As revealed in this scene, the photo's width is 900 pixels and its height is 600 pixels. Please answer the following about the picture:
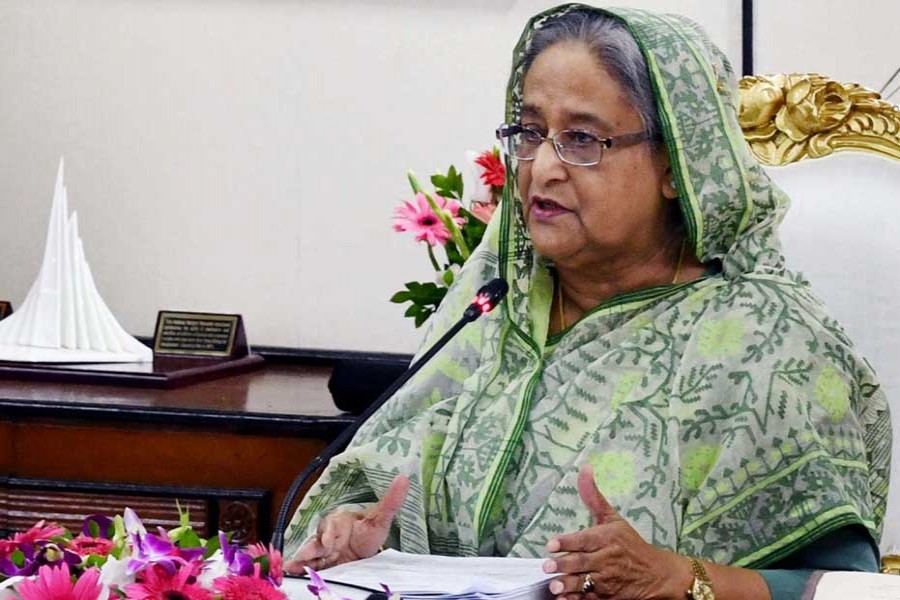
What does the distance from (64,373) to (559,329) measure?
102 centimetres

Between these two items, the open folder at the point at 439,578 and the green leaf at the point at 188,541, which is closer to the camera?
the green leaf at the point at 188,541

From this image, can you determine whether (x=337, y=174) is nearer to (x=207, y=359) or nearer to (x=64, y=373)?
(x=207, y=359)

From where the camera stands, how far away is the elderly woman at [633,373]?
62.9 inches

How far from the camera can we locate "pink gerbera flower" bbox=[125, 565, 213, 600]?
0.98m

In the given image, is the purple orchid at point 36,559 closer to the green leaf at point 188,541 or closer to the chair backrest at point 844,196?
the green leaf at point 188,541

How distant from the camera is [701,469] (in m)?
1.64

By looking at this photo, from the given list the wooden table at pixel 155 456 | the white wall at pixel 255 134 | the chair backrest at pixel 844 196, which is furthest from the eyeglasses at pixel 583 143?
the white wall at pixel 255 134

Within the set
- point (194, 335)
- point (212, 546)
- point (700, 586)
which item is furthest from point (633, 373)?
point (194, 335)

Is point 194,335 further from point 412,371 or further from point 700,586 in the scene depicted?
point 700,586

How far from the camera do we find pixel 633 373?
173 centimetres

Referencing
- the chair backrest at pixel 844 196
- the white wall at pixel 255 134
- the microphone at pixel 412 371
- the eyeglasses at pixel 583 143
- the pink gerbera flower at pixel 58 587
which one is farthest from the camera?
the white wall at pixel 255 134

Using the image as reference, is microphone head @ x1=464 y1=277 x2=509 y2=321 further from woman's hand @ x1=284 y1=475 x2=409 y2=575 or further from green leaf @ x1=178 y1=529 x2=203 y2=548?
green leaf @ x1=178 y1=529 x2=203 y2=548

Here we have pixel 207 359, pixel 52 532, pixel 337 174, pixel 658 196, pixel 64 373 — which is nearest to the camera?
pixel 52 532

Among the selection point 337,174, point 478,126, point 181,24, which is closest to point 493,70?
point 478,126
